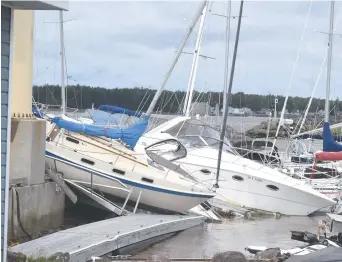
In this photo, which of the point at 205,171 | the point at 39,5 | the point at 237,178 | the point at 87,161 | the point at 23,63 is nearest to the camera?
the point at 39,5

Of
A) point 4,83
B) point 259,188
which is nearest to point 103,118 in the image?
point 259,188

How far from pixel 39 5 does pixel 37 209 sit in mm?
7531

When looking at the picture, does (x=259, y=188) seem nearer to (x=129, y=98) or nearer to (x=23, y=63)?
(x=23, y=63)

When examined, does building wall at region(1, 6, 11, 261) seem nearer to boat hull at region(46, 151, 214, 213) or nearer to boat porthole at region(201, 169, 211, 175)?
boat hull at region(46, 151, 214, 213)

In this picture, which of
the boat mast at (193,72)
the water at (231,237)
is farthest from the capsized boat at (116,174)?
the boat mast at (193,72)

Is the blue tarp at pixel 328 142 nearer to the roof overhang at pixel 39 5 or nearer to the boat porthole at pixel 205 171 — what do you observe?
the boat porthole at pixel 205 171

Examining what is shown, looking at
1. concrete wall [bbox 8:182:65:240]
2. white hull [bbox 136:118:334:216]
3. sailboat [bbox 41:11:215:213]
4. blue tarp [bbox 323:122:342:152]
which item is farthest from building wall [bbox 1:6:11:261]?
blue tarp [bbox 323:122:342:152]

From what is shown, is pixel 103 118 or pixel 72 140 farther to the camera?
pixel 103 118

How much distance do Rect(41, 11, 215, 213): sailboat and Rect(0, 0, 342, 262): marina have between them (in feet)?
0.10

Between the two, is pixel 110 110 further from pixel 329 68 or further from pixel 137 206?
pixel 329 68

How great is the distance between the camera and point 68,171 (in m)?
16.9

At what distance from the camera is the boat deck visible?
10586mm

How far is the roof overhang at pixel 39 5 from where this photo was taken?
6695mm

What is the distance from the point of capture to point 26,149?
1292 centimetres
